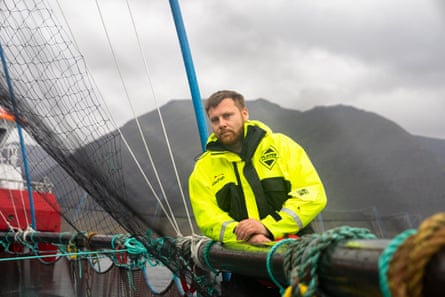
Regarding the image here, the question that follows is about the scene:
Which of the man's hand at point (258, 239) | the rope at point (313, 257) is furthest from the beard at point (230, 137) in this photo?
the rope at point (313, 257)

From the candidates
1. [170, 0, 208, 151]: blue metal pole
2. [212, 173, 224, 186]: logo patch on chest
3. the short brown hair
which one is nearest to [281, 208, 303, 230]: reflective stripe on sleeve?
[212, 173, 224, 186]: logo patch on chest

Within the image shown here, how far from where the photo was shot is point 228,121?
5.95 ft

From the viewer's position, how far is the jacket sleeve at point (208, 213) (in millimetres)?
1598

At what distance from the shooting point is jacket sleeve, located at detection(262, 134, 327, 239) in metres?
1.54

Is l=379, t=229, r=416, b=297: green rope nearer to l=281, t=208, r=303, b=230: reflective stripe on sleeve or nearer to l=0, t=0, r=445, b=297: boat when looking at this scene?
l=0, t=0, r=445, b=297: boat

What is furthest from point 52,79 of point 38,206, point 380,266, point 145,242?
point 38,206

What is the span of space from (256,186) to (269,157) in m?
0.14

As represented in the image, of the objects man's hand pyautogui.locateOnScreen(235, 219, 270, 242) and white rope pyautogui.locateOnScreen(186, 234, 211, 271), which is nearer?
man's hand pyautogui.locateOnScreen(235, 219, 270, 242)

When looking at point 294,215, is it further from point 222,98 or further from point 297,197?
point 222,98

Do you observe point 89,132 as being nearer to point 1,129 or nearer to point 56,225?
point 56,225

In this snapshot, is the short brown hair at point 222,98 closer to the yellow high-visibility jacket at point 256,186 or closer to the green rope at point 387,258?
the yellow high-visibility jacket at point 256,186

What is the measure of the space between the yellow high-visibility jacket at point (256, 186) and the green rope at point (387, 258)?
833mm

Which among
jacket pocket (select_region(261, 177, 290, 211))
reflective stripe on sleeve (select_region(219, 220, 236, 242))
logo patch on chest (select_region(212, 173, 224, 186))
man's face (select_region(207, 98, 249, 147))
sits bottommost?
reflective stripe on sleeve (select_region(219, 220, 236, 242))

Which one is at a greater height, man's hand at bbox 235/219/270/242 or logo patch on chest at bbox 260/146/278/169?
logo patch on chest at bbox 260/146/278/169
